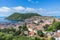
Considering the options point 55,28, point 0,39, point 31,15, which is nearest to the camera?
point 0,39

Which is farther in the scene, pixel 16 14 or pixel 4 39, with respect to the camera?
pixel 16 14

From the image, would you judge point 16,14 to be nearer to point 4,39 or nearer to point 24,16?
point 24,16

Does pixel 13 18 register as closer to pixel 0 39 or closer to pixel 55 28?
pixel 55 28

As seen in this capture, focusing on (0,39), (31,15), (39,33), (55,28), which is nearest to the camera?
(0,39)

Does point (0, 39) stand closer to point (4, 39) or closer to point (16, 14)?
point (4, 39)

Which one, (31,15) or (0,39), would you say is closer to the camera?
(0,39)

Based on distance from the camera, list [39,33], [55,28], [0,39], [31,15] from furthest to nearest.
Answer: [31,15] < [55,28] < [39,33] < [0,39]

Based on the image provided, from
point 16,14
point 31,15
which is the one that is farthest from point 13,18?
point 31,15

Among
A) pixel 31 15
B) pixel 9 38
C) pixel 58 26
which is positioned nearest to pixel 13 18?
pixel 31 15
